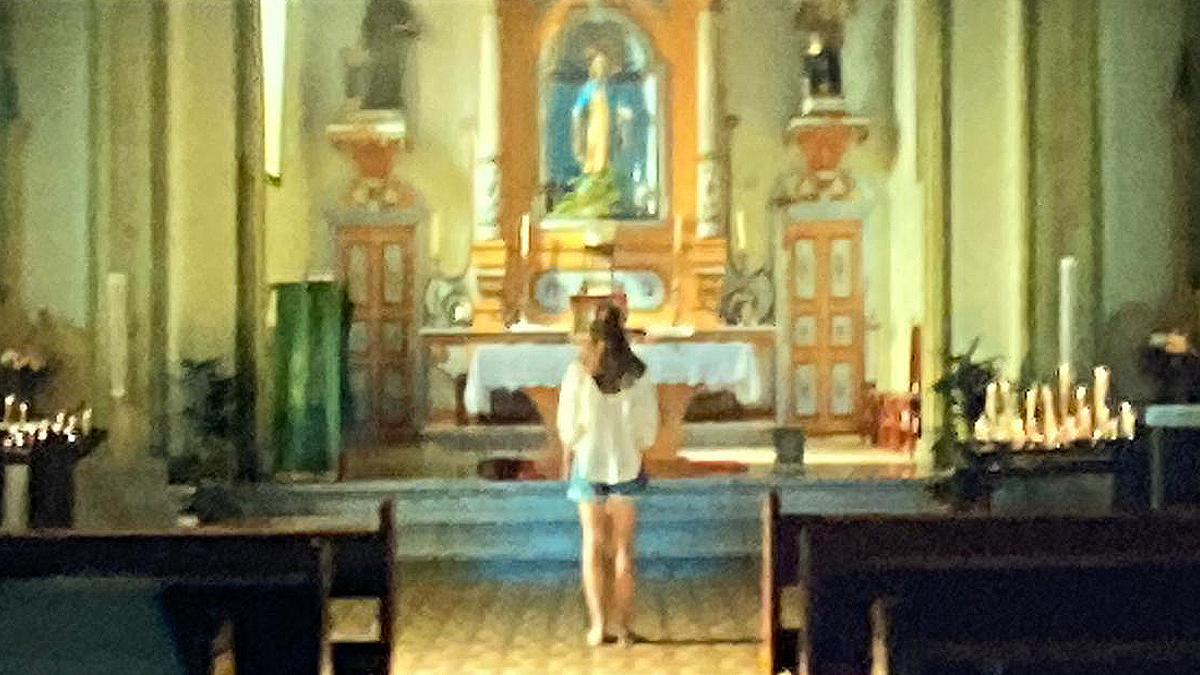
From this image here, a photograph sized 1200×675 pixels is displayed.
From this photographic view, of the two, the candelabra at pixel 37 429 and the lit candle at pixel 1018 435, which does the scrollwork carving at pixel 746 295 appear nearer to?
the lit candle at pixel 1018 435

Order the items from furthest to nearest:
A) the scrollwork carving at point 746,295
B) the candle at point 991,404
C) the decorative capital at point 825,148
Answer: the scrollwork carving at point 746,295, the decorative capital at point 825,148, the candle at point 991,404

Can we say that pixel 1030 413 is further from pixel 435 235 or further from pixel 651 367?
pixel 435 235

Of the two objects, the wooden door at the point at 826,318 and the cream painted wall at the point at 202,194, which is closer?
the cream painted wall at the point at 202,194

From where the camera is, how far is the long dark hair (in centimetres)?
743

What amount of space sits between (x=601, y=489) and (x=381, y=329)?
23.8 feet

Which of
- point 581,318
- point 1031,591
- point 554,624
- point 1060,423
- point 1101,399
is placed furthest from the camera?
point 581,318

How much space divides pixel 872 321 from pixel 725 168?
194cm

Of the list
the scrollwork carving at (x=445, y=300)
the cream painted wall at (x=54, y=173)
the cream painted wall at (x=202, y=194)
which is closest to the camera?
the cream painted wall at (x=54, y=173)

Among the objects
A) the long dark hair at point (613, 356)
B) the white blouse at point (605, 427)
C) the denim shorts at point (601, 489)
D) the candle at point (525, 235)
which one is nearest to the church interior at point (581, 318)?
the candle at point (525, 235)

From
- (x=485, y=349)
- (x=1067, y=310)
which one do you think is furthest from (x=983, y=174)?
(x=485, y=349)

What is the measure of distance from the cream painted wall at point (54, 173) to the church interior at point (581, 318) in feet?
0.07

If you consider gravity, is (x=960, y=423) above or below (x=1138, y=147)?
below

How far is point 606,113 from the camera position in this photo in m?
14.6

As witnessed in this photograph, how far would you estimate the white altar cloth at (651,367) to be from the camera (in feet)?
40.5
